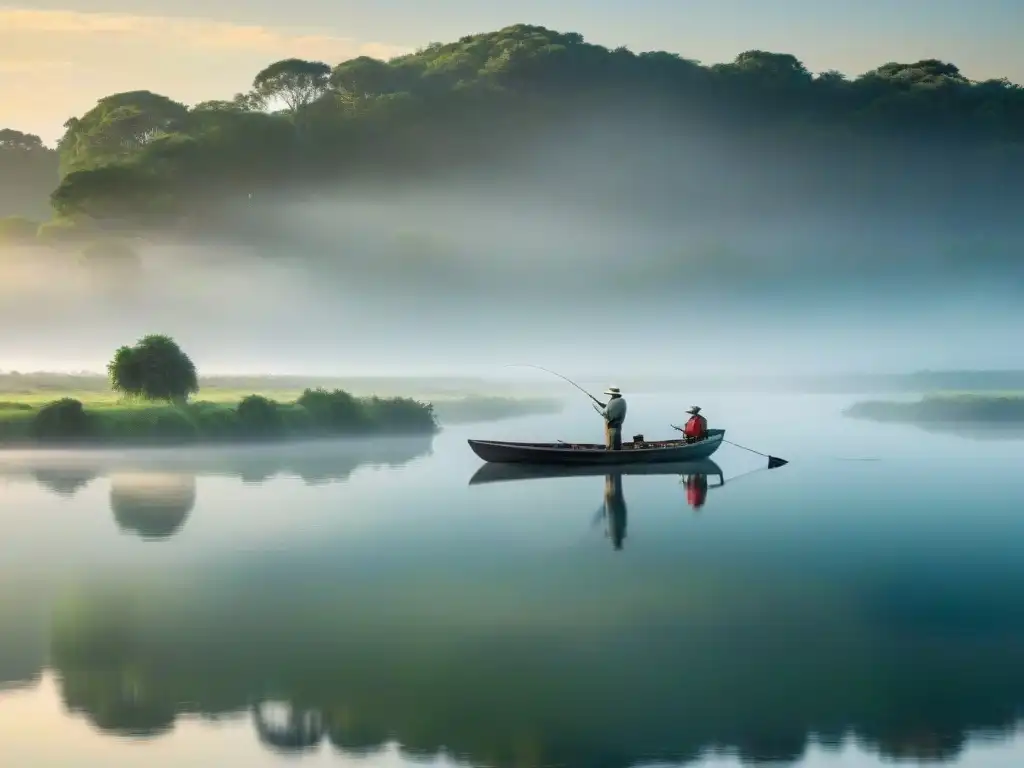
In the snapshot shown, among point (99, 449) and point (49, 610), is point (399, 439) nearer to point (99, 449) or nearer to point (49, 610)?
point (99, 449)

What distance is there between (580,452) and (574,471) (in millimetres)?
2383

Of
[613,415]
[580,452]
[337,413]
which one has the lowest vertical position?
[580,452]

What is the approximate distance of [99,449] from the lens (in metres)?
66.8

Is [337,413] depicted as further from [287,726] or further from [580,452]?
[287,726]

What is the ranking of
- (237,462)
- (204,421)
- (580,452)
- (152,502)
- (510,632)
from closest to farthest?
1. (510,632)
2. (152,502)
3. (580,452)
4. (237,462)
5. (204,421)

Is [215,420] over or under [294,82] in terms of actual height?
under

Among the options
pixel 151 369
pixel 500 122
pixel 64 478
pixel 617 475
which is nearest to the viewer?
pixel 64 478

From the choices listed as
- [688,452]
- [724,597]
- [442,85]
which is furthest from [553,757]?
[442,85]

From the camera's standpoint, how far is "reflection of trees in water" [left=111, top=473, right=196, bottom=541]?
32.9m

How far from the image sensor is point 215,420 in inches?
2926

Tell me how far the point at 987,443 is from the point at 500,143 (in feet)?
320

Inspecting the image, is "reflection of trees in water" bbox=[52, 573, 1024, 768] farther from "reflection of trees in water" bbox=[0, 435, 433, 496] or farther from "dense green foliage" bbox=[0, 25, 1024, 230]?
"dense green foliage" bbox=[0, 25, 1024, 230]

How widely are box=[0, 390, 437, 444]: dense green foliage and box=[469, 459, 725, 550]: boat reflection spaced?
2354cm

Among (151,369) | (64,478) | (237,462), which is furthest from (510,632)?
(151,369)
